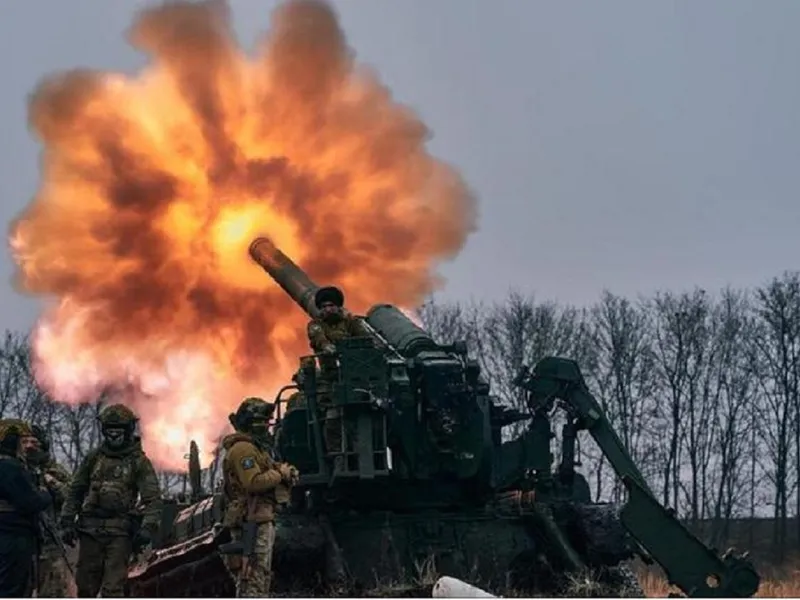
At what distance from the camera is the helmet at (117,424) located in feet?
43.7

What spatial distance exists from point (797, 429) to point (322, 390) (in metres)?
36.6

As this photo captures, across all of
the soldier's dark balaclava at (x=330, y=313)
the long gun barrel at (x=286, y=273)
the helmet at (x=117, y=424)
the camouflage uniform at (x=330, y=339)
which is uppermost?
the long gun barrel at (x=286, y=273)

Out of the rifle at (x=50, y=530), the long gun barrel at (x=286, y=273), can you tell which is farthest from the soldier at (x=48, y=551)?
the long gun barrel at (x=286, y=273)

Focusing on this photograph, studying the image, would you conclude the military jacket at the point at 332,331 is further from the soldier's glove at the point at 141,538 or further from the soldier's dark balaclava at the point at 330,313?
the soldier's glove at the point at 141,538

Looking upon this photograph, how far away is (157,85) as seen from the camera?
946 inches

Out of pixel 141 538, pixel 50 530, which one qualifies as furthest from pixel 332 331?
pixel 50 530

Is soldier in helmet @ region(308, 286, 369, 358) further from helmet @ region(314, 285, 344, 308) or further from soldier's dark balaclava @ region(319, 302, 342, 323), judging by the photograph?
helmet @ region(314, 285, 344, 308)

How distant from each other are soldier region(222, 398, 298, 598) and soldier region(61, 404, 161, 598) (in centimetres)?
75

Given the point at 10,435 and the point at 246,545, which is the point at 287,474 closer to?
the point at 246,545

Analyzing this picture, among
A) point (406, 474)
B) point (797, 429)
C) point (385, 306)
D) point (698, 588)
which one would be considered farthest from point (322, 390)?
point (797, 429)

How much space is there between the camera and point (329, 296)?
1814cm

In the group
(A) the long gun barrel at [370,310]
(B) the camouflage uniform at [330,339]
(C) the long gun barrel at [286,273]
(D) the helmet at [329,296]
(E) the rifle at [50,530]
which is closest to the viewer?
(E) the rifle at [50,530]

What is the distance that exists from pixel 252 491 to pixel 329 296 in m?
5.29

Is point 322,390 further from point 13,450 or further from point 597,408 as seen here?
point 13,450
